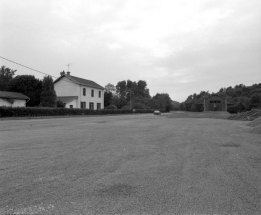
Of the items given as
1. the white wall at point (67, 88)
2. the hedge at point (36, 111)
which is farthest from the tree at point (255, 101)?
the white wall at point (67, 88)

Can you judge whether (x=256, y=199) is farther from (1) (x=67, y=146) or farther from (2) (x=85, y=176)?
(1) (x=67, y=146)

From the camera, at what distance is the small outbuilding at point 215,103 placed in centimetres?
5472

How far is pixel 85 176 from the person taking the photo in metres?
4.41

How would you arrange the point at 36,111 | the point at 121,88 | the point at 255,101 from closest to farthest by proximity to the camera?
1. the point at 36,111
2. the point at 255,101
3. the point at 121,88

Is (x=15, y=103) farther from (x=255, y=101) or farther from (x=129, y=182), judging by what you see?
(x=255, y=101)

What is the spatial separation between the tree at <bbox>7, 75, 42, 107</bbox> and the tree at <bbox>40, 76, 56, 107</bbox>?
854cm

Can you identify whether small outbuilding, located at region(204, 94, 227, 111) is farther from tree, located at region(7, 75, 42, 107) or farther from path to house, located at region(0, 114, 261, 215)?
path to house, located at region(0, 114, 261, 215)

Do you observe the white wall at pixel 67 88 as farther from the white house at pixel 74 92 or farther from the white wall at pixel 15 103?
the white wall at pixel 15 103

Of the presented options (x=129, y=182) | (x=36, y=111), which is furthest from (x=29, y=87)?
(x=129, y=182)

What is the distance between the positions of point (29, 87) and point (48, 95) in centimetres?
1092

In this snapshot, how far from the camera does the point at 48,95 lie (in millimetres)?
39531

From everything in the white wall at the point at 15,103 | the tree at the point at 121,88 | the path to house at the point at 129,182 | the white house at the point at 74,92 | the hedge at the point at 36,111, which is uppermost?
the tree at the point at 121,88

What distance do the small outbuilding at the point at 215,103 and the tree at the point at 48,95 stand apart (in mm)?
37659

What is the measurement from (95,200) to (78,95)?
4466cm
